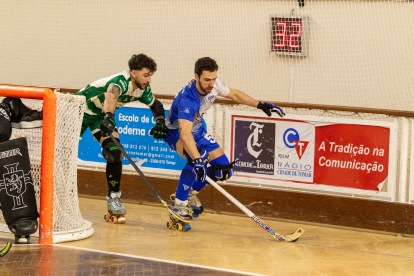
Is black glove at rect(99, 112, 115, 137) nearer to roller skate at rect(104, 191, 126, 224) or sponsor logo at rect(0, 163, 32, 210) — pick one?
roller skate at rect(104, 191, 126, 224)

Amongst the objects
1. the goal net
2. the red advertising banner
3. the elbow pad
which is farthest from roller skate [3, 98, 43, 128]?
the red advertising banner

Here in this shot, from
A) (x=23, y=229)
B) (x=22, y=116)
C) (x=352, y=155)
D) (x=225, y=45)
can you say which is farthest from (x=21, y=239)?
(x=225, y=45)

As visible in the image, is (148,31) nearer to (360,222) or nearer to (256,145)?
(256,145)

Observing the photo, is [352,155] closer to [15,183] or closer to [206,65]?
[206,65]

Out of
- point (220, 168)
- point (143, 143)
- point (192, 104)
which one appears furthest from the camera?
point (143, 143)

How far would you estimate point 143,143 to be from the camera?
6.63m

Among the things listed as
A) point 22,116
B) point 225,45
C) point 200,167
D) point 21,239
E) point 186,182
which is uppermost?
point 225,45

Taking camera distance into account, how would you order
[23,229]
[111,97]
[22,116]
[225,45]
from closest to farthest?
[23,229]
[22,116]
[111,97]
[225,45]

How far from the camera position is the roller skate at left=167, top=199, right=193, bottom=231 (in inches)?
217

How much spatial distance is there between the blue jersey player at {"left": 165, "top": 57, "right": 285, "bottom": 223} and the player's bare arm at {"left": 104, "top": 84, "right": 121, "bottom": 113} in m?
0.59

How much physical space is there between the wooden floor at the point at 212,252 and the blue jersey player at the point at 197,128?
17.1 inches

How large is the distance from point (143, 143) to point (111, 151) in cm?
104

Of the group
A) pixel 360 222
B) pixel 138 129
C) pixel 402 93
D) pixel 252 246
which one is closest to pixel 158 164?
pixel 138 129

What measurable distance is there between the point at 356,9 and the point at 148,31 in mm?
3222
